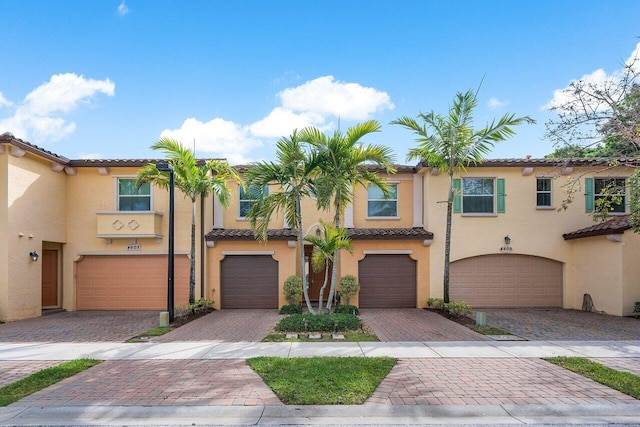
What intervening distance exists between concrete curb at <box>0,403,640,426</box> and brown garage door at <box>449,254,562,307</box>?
33.9ft

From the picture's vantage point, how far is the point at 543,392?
6.09 meters

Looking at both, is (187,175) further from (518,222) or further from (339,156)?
(518,222)

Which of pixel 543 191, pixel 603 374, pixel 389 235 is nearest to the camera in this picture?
pixel 603 374

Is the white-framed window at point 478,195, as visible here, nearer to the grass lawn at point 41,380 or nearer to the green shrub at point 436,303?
the green shrub at point 436,303

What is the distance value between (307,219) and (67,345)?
9.37 metres

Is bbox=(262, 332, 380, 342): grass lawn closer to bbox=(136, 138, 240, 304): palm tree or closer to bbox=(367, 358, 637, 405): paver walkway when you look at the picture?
bbox=(367, 358, 637, 405): paver walkway

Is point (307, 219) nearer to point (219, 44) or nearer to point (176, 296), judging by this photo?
point (176, 296)

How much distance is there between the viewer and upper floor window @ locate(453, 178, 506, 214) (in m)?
15.6

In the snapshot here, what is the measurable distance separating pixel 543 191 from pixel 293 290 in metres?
10.6

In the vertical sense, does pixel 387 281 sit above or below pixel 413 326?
above

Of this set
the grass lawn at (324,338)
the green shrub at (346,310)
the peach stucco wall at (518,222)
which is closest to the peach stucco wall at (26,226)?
the grass lawn at (324,338)

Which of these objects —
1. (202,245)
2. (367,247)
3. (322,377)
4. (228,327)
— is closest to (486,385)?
(322,377)

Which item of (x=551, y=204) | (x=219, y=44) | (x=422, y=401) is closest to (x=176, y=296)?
(x=219, y=44)

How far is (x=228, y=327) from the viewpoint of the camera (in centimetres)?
1161
